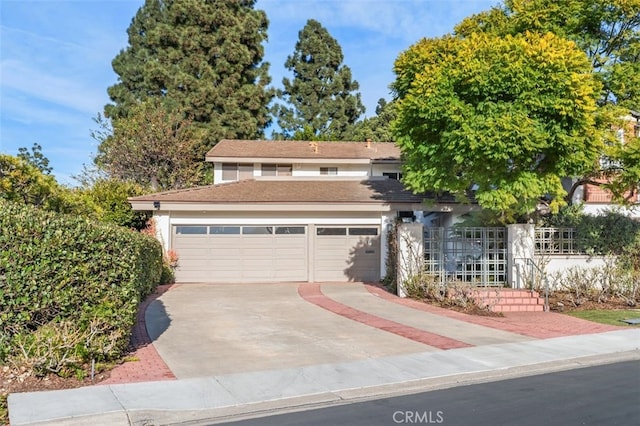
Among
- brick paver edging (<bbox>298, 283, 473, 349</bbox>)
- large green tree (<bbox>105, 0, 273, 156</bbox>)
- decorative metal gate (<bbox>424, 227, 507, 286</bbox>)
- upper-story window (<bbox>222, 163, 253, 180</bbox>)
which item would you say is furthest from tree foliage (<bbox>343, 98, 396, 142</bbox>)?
brick paver edging (<bbox>298, 283, 473, 349</bbox>)

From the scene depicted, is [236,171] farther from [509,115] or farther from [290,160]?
[509,115]

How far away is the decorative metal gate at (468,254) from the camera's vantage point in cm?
1680

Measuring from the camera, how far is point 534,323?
12.8m

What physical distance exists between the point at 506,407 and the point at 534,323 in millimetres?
6821

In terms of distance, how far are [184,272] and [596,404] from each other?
1625cm

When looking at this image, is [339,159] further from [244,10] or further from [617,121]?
[244,10]

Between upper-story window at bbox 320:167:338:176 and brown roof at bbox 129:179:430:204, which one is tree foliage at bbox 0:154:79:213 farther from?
upper-story window at bbox 320:167:338:176

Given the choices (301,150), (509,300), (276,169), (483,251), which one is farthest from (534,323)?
(301,150)

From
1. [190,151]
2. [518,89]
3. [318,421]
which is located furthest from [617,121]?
[190,151]

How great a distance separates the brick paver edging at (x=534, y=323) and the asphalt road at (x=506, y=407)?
372 centimetres

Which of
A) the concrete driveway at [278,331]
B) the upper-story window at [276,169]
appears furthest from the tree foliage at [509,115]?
the upper-story window at [276,169]

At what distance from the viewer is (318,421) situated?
6.13 m

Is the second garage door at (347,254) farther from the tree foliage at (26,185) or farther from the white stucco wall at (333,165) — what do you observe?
the tree foliage at (26,185)

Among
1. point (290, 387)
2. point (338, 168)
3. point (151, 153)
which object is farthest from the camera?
point (151, 153)
